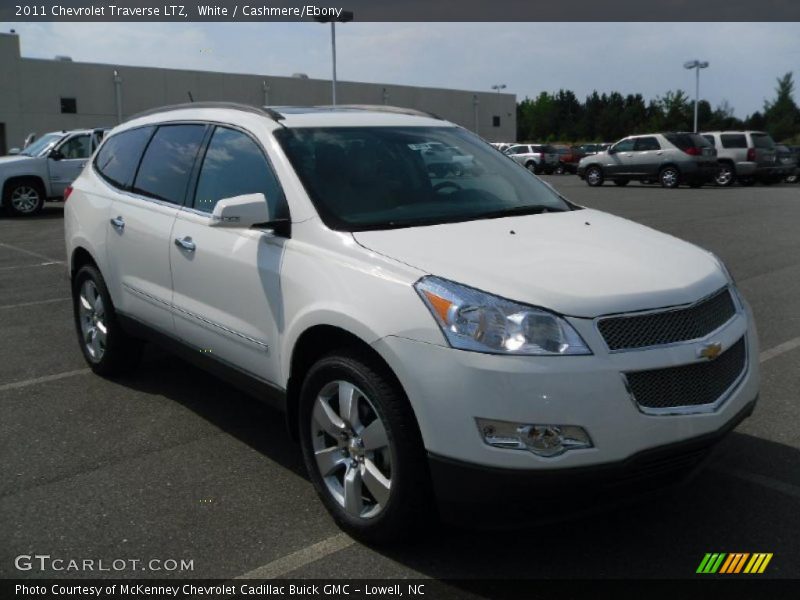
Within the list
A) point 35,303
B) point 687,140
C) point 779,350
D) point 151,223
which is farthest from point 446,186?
point 687,140

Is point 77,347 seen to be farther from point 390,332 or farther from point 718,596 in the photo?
point 718,596

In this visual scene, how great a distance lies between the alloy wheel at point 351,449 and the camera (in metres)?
3.20

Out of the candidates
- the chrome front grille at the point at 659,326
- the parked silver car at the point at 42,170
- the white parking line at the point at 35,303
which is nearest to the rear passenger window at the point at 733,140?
the parked silver car at the point at 42,170

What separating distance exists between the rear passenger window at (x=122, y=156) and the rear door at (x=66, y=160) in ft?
44.7

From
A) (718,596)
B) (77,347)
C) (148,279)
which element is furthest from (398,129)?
(77,347)

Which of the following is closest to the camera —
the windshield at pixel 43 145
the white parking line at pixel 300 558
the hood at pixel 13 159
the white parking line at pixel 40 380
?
the white parking line at pixel 300 558

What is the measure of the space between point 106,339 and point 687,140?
2466cm

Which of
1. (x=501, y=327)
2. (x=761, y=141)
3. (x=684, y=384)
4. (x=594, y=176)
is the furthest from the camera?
(x=594, y=176)

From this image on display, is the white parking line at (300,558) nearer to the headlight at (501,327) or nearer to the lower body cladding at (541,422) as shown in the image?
the lower body cladding at (541,422)

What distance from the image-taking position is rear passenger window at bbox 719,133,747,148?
2730 centimetres

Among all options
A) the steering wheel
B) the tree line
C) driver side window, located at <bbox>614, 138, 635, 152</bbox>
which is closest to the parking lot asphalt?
the steering wheel

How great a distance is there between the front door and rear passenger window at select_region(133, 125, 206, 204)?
0.18 metres

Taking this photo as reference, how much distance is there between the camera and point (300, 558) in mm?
3277

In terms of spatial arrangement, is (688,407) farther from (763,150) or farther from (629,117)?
(629,117)
